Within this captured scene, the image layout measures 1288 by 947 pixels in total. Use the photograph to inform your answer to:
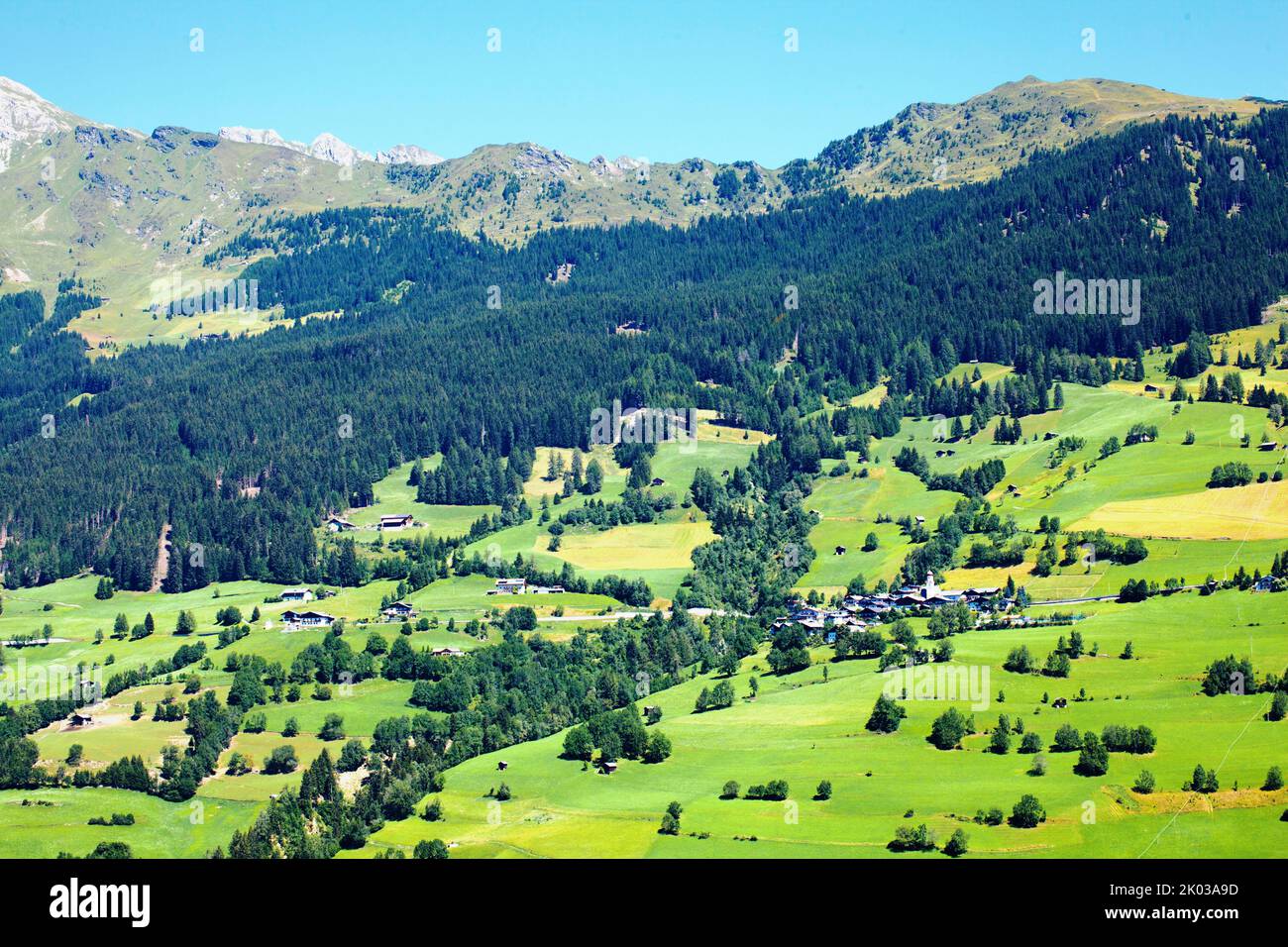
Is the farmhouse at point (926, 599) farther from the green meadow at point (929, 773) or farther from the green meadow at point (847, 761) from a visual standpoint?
the green meadow at point (929, 773)

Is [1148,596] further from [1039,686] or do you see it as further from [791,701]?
[791,701]

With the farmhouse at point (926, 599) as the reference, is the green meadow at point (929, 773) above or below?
below

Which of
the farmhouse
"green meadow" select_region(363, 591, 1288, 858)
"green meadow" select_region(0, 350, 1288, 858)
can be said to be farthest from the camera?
the farmhouse

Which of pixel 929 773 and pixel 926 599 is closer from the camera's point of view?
pixel 929 773

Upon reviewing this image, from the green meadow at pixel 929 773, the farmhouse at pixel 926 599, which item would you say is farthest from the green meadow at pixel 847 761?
the farmhouse at pixel 926 599

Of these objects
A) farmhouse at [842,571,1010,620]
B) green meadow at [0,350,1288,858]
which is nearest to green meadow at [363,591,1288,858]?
green meadow at [0,350,1288,858]

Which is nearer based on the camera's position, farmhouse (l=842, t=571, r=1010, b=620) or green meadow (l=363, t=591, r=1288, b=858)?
green meadow (l=363, t=591, r=1288, b=858)

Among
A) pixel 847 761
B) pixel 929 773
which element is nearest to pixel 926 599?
pixel 847 761

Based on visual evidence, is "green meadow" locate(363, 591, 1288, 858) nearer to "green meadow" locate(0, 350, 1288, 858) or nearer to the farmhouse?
"green meadow" locate(0, 350, 1288, 858)

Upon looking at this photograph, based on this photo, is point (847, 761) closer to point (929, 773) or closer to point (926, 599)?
point (929, 773)

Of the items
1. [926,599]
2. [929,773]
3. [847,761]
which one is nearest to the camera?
[929,773]
